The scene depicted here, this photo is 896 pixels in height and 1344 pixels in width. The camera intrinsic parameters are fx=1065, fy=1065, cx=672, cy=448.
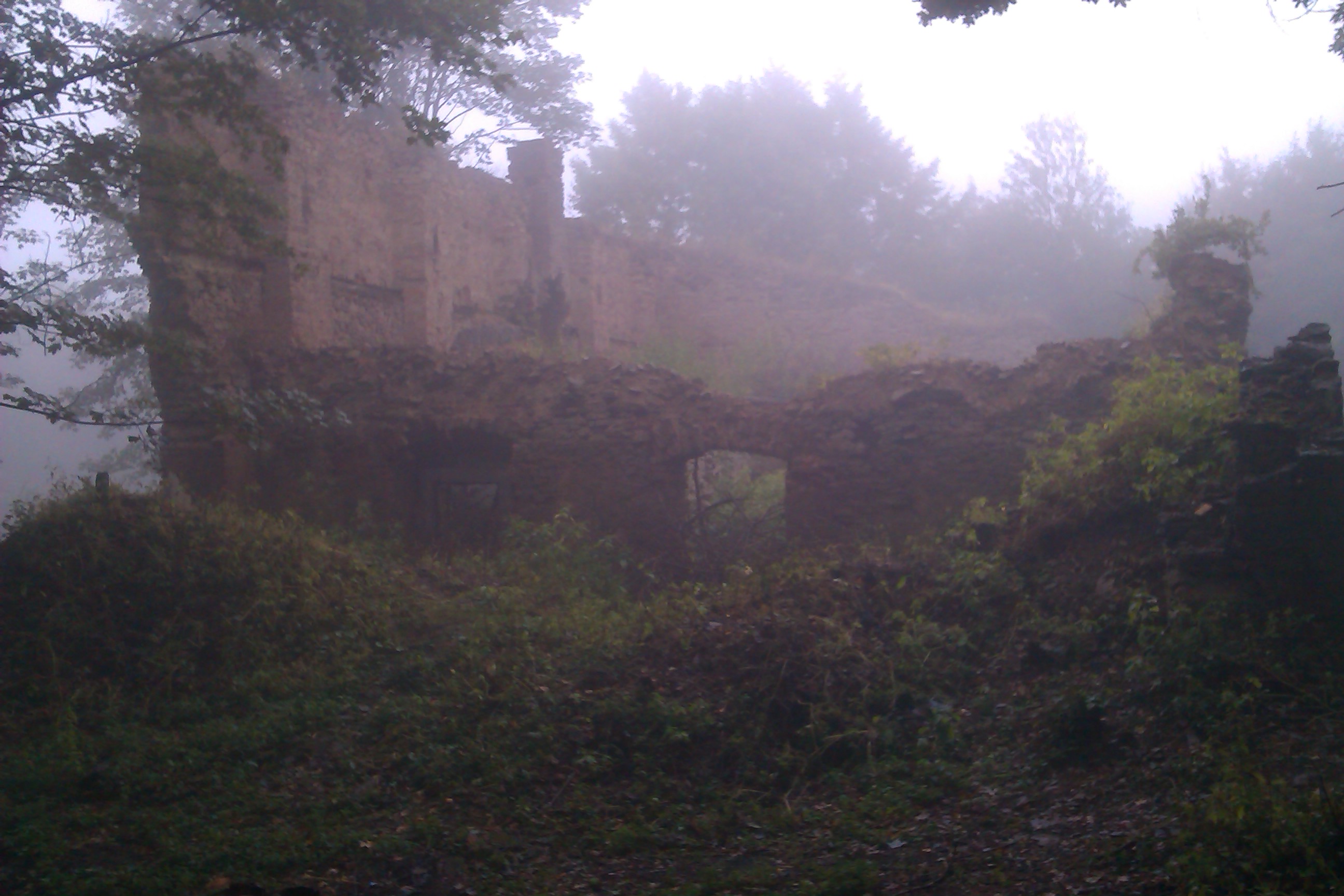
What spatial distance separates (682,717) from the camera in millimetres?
6613

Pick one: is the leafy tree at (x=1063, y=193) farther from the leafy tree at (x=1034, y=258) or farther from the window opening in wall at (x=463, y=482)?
the window opening in wall at (x=463, y=482)

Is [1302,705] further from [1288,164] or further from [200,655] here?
[1288,164]

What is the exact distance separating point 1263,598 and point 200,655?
24.0 ft

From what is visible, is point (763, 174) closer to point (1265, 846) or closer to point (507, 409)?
point (507, 409)

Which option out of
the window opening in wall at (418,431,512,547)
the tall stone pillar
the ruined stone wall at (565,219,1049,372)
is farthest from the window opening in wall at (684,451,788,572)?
the ruined stone wall at (565,219,1049,372)

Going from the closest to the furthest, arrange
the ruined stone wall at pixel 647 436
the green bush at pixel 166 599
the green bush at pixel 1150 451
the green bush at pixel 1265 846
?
1. the green bush at pixel 1265 846
2. the green bush at pixel 166 599
3. the green bush at pixel 1150 451
4. the ruined stone wall at pixel 647 436

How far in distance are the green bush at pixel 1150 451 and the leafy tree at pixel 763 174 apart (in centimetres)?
2014

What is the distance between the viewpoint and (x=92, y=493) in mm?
9188

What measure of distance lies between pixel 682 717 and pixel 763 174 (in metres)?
25.3

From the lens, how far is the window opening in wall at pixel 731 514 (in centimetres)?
1152

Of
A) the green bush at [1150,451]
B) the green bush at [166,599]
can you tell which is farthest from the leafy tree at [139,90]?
the green bush at [1150,451]

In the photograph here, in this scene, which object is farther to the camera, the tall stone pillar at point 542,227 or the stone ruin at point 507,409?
the tall stone pillar at point 542,227

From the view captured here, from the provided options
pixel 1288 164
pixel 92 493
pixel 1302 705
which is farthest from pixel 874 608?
pixel 1288 164

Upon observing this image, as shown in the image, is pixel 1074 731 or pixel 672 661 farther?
pixel 672 661
